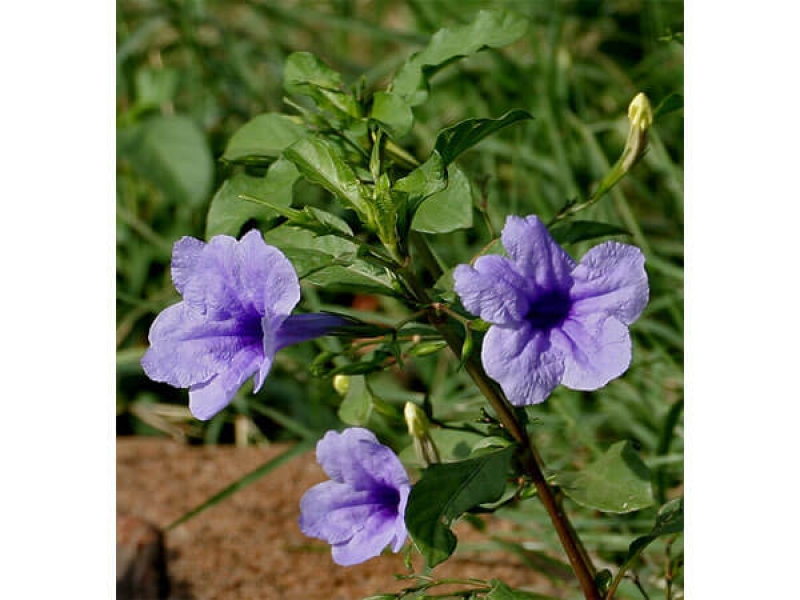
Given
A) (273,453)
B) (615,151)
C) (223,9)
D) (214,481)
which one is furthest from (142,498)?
(223,9)

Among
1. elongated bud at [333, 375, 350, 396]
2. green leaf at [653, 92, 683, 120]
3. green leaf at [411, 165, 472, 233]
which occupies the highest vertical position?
green leaf at [653, 92, 683, 120]

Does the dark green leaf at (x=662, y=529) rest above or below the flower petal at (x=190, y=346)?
below

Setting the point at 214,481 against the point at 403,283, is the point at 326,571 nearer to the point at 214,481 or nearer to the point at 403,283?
the point at 214,481

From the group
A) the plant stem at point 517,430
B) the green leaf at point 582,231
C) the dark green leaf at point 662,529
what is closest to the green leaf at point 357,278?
the plant stem at point 517,430

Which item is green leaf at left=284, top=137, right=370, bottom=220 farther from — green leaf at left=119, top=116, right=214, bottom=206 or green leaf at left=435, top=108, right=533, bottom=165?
green leaf at left=119, top=116, right=214, bottom=206

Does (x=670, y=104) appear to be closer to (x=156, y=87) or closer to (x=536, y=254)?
(x=536, y=254)

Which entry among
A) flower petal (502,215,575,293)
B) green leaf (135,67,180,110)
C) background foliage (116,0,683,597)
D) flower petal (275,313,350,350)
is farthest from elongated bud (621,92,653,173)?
green leaf (135,67,180,110)

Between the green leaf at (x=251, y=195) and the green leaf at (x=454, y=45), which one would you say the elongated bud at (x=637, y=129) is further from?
the green leaf at (x=251, y=195)

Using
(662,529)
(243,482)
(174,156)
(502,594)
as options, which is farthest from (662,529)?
(174,156)
